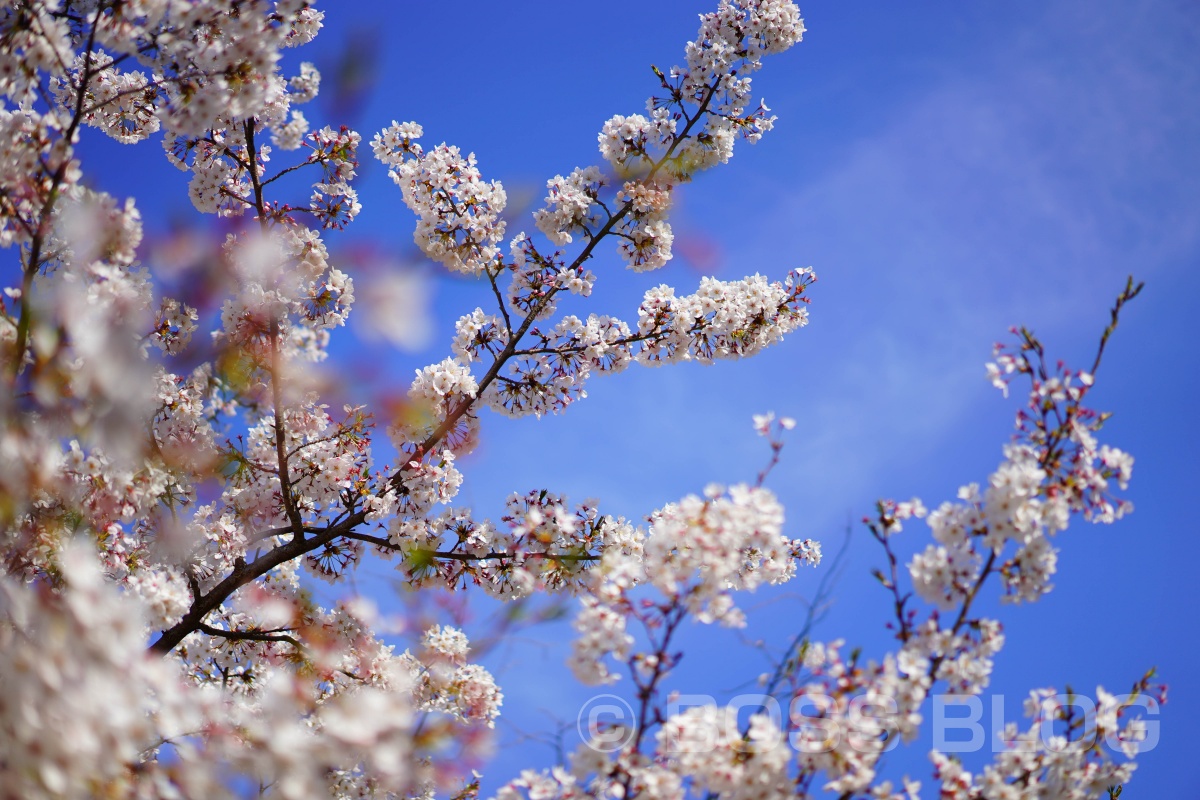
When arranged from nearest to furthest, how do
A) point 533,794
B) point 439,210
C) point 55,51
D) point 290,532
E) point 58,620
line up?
point 58,620
point 533,794
point 55,51
point 290,532
point 439,210

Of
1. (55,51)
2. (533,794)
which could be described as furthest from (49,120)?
(533,794)

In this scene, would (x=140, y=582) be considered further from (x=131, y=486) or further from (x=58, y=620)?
(x=58, y=620)

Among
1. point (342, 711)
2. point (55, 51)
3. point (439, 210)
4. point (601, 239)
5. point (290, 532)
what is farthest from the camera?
point (601, 239)

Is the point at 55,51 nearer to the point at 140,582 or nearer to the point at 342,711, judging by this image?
the point at 140,582

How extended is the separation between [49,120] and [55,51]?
477mm

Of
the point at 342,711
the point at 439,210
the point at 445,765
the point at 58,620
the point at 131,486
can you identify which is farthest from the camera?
the point at 439,210

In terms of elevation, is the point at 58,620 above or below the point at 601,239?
below

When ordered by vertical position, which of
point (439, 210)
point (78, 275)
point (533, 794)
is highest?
point (439, 210)

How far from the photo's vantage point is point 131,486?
19.5ft

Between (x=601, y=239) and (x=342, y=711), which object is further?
(x=601, y=239)

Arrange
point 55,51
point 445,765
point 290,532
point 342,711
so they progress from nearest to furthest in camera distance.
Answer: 1. point 342,711
2. point 445,765
3. point 55,51
4. point 290,532

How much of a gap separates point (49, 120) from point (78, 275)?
3.45 feet

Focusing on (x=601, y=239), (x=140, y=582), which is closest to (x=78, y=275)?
(x=140, y=582)

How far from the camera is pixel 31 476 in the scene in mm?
3707
